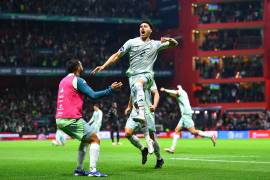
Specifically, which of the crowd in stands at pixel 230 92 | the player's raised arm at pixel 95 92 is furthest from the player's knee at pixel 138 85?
the crowd in stands at pixel 230 92

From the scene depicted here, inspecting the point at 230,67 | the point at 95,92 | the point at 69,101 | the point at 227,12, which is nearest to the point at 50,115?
the point at 230,67

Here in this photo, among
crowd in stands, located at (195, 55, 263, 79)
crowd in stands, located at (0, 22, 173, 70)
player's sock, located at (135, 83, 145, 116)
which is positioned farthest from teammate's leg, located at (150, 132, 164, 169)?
crowd in stands, located at (195, 55, 263, 79)

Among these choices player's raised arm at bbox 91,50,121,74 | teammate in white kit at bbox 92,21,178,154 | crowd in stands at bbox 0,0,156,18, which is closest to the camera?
player's raised arm at bbox 91,50,121,74

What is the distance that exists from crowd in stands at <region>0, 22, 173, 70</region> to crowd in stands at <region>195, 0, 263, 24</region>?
22.9ft

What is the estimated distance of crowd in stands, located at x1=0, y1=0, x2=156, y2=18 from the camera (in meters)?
68.6

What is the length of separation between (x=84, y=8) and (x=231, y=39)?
17.4 metres

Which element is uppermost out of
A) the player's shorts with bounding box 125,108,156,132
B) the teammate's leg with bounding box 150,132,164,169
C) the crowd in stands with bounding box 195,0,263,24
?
the crowd in stands with bounding box 195,0,263,24

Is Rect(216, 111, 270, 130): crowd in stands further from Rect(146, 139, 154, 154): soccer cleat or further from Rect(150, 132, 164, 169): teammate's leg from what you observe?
Rect(146, 139, 154, 154): soccer cleat

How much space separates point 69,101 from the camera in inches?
509

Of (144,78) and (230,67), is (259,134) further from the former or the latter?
(144,78)

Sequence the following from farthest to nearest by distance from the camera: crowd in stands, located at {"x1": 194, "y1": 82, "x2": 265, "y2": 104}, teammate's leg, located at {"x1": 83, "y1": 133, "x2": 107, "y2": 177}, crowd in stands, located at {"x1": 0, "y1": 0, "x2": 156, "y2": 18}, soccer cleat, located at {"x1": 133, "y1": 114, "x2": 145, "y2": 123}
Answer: crowd in stands, located at {"x1": 194, "y1": 82, "x2": 265, "y2": 104} < crowd in stands, located at {"x1": 0, "y1": 0, "x2": 156, "y2": 18} < soccer cleat, located at {"x1": 133, "y1": 114, "x2": 145, "y2": 123} < teammate's leg, located at {"x1": 83, "y1": 133, "x2": 107, "y2": 177}

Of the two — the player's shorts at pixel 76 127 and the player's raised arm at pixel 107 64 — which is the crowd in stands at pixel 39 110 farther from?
the player's shorts at pixel 76 127

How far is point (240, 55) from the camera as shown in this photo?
73.1 metres

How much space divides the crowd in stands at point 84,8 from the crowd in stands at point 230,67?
351 inches
